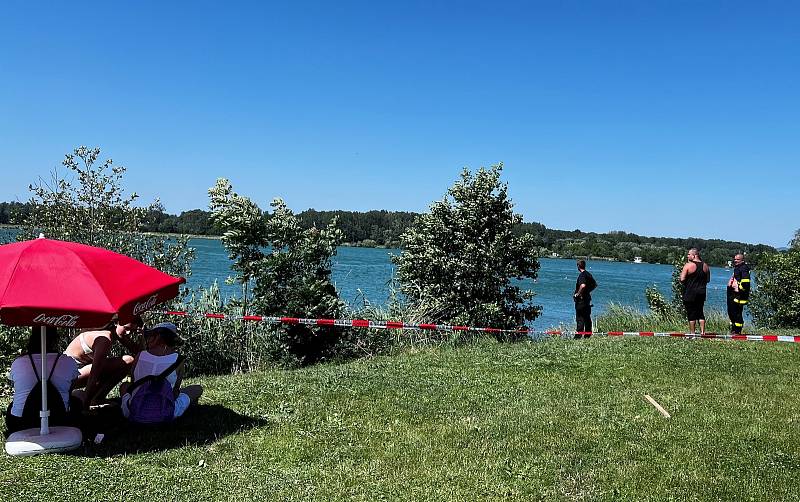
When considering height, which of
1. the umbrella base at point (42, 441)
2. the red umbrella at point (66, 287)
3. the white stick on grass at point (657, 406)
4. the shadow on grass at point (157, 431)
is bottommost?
the shadow on grass at point (157, 431)

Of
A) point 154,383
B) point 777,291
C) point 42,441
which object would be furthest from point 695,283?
point 42,441

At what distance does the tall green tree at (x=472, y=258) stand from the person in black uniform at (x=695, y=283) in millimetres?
3077

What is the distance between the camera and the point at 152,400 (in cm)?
592

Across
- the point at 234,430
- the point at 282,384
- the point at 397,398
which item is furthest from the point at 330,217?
the point at 234,430

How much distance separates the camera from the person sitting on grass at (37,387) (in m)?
5.60

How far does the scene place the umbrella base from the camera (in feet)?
17.1

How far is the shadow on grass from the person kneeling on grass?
0.11 meters

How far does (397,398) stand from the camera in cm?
708

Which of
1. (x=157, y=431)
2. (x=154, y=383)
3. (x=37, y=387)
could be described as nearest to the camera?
(x=37, y=387)

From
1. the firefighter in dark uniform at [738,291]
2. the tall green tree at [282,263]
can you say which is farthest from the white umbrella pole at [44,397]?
the firefighter in dark uniform at [738,291]

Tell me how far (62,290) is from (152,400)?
1.45m

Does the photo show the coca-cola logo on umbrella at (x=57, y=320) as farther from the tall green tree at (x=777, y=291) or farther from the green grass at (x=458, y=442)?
the tall green tree at (x=777, y=291)

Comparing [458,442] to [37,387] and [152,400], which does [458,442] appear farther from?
[37,387]

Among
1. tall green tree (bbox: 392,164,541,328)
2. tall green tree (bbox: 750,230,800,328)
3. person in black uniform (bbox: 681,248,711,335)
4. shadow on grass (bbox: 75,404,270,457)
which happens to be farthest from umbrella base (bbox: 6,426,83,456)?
tall green tree (bbox: 750,230,800,328)
